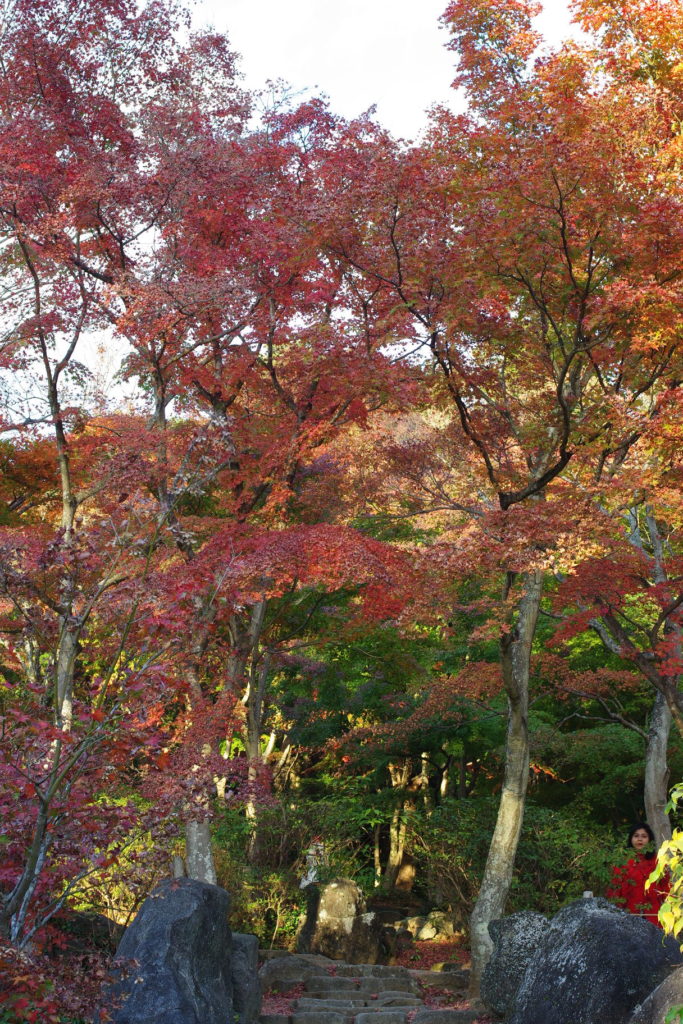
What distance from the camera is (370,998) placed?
995 centimetres

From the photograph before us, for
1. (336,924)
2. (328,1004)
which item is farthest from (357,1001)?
(336,924)

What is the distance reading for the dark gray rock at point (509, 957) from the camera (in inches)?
326

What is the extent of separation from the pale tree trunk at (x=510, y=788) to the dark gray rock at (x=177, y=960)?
3552 millimetres

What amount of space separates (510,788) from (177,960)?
5.18 meters

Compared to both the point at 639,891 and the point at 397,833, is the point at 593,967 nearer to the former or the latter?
the point at 639,891

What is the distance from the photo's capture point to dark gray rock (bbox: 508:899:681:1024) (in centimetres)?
642

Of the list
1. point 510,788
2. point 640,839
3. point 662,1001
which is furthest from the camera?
point 510,788

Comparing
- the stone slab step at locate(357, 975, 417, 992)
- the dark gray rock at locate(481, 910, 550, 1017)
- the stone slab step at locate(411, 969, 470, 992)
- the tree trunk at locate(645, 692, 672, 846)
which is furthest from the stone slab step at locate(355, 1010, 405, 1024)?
the tree trunk at locate(645, 692, 672, 846)

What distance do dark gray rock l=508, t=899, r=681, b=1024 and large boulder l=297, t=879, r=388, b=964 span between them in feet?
15.6

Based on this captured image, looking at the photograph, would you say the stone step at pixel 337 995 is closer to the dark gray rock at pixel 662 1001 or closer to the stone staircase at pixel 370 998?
the stone staircase at pixel 370 998

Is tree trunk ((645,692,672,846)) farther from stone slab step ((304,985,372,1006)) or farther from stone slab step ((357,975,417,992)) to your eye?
stone slab step ((304,985,372,1006))

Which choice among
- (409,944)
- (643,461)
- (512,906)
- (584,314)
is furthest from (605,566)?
(409,944)

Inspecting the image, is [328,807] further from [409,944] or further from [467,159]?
[467,159]

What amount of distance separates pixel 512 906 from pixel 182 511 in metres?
7.49
